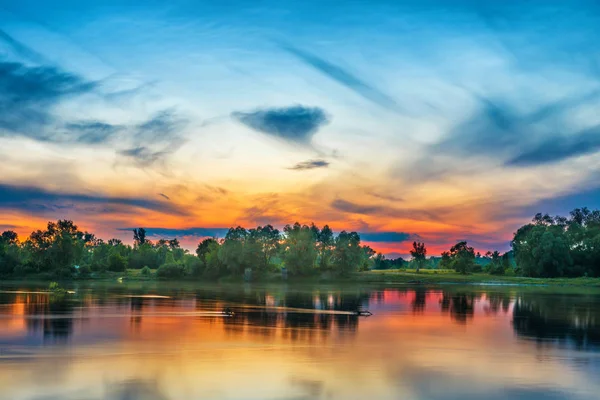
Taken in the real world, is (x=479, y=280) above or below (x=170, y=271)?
below

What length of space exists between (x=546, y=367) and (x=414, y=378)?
7.77m

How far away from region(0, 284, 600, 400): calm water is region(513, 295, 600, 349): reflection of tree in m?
0.16

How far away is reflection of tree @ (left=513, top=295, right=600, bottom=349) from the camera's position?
137 feet

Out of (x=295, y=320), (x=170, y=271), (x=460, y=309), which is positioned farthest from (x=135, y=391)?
(x=170, y=271)

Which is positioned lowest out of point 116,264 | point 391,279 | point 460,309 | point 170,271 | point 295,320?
point 391,279

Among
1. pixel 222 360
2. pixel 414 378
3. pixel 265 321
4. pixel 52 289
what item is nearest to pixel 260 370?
pixel 222 360

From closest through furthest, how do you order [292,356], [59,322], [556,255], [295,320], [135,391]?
[135,391]
[292,356]
[59,322]
[295,320]
[556,255]

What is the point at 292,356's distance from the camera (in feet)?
107

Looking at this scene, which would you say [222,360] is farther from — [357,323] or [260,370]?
[357,323]

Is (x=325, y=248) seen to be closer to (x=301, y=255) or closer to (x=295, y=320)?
(x=301, y=255)

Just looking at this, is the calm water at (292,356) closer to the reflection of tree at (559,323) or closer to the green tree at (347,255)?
the reflection of tree at (559,323)

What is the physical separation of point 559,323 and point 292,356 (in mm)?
29838

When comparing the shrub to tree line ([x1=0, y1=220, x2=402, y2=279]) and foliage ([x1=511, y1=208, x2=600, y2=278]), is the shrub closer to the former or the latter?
tree line ([x1=0, y1=220, x2=402, y2=279])

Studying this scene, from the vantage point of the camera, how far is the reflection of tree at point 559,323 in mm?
41656
